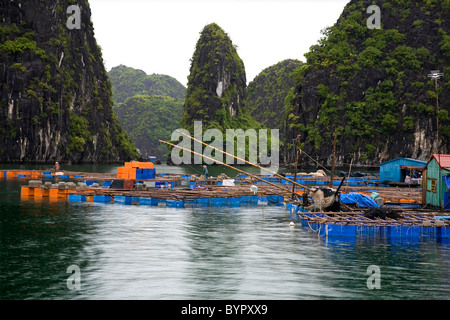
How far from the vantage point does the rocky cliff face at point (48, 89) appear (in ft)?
312

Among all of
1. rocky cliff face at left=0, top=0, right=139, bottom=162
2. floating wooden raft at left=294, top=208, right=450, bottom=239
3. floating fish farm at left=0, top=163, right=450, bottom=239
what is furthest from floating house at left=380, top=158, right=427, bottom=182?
rocky cliff face at left=0, top=0, right=139, bottom=162

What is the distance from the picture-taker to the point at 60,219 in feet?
82.5

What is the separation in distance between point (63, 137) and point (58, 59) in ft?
59.3

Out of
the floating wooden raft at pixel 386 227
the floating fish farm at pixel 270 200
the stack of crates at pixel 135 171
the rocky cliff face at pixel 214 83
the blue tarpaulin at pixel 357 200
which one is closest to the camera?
the floating wooden raft at pixel 386 227

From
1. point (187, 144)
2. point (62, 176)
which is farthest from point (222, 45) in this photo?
point (62, 176)

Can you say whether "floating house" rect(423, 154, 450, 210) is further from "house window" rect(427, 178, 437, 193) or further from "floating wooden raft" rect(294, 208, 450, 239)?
"floating wooden raft" rect(294, 208, 450, 239)

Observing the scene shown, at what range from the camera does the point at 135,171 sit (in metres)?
47.3

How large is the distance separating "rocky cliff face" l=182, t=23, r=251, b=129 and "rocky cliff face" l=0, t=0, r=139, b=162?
32756 millimetres

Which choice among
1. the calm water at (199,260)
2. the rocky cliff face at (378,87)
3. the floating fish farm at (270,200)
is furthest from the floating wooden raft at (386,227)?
the rocky cliff face at (378,87)

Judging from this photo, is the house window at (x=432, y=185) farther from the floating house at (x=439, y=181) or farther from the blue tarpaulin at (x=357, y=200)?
the blue tarpaulin at (x=357, y=200)

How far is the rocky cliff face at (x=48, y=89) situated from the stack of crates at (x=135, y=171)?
55.6 m

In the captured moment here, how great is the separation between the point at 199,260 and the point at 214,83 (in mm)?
137491

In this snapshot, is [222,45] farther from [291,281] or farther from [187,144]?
[291,281]

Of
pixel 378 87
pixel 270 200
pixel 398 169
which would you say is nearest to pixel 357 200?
pixel 270 200
